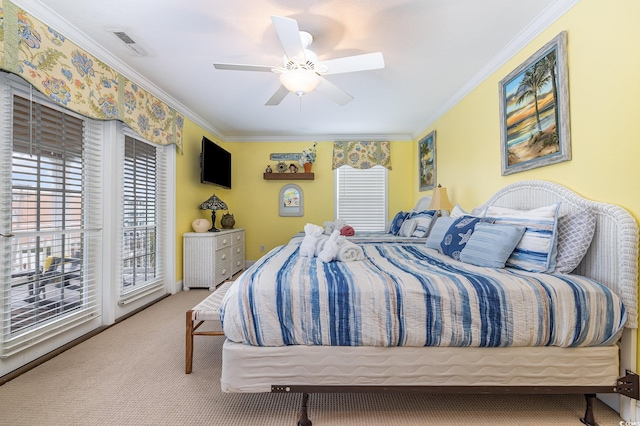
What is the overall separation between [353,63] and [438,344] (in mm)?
1887

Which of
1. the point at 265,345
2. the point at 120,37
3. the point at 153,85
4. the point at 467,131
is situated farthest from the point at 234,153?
the point at 265,345

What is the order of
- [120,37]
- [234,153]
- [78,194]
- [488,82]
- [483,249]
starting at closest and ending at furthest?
[483,249], [120,37], [78,194], [488,82], [234,153]

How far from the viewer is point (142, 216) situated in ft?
10.1

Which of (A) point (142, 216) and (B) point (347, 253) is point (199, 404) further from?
(A) point (142, 216)

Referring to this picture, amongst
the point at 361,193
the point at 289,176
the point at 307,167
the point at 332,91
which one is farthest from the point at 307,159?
the point at 332,91

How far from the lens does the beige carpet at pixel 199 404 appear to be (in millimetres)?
1401

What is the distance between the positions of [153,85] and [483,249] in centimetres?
350

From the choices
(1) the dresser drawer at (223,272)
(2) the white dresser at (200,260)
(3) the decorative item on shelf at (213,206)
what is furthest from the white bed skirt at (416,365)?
(3) the decorative item on shelf at (213,206)

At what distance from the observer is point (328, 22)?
199 centimetres

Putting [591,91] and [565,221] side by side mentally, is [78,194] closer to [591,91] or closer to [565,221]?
[565,221]

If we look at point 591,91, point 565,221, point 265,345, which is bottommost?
point 265,345

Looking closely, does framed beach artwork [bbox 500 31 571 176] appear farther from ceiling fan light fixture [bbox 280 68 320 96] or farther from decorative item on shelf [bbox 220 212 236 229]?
decorative item on shelf [bbox 220 212 236 229]

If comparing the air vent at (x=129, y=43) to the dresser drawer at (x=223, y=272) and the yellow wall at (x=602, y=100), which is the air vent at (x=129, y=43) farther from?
the yellow wall at (x=602, y=100)

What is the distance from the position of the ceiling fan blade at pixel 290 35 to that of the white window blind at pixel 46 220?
5.71ft
